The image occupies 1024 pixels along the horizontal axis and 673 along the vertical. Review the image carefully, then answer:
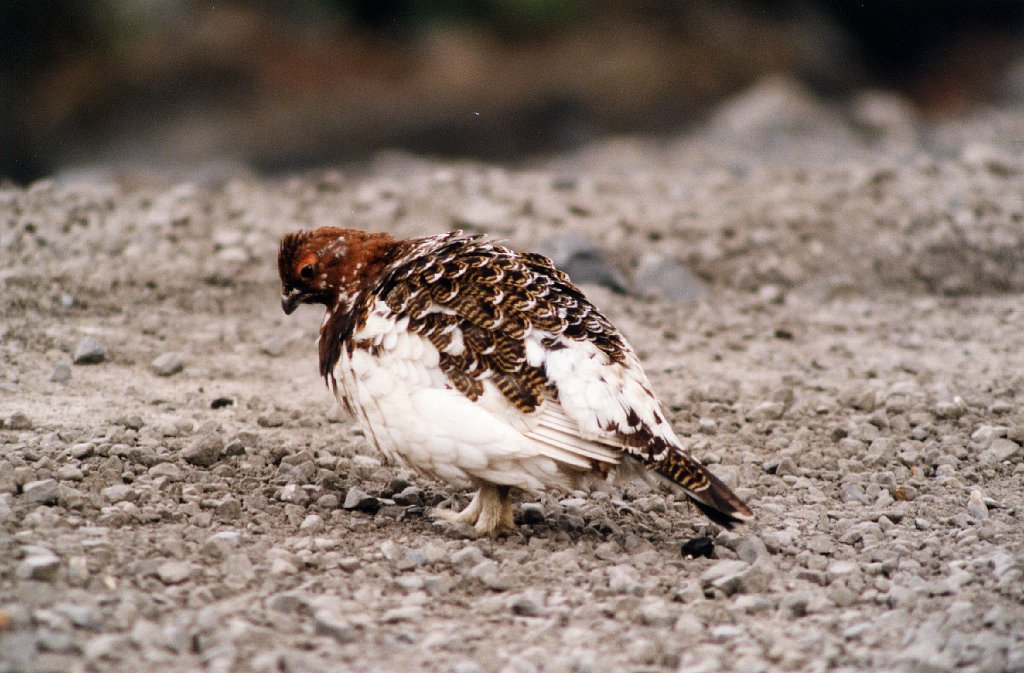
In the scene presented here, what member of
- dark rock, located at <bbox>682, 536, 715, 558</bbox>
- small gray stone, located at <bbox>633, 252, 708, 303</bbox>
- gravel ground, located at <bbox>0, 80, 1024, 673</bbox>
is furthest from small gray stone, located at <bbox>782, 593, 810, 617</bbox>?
small gray stone, located at <bbox>633, 252, 708, 303</bbox>

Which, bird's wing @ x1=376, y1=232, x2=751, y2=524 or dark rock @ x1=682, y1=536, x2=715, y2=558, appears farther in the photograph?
dark rock @ x1=682, y1=536, x2=715, y2=558

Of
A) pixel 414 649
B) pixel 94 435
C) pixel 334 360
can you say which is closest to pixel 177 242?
pixel 94 435

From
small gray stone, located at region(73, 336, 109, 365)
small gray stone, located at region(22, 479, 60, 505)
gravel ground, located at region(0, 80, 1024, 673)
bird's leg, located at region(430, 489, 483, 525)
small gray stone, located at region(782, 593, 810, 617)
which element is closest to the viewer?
gravel ground, located at region(0, 80, 1024, 673)

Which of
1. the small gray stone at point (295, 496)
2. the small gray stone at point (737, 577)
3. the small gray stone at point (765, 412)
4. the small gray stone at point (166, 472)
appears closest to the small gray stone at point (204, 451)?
the small gray stone at point (166, 472)

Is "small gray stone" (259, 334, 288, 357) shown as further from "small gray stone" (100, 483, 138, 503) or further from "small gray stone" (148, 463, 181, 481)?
"small gray stone" (100, 483, 138, 503)

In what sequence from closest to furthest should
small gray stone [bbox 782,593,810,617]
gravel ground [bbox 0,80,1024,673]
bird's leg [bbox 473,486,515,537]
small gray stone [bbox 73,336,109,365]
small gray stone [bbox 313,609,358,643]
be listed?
1. small gray stone [bbox 313,609,358,643]
2. gravel ground [bbox 0,80,1024,673]
3. small gray stone [bbox 782,593,810,617]
4. bird's leg [bbox 473,486,515,537]
5. small gray stone [bbox 73,336,109,365]

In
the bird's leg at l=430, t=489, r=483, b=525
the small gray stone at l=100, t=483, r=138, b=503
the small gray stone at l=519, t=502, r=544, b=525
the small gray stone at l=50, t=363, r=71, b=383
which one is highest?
the small gray stone at l=50, t=363, r=71, b=383

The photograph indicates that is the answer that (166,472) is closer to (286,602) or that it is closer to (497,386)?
(286,602)

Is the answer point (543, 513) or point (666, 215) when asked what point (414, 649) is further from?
point (666, 215)
